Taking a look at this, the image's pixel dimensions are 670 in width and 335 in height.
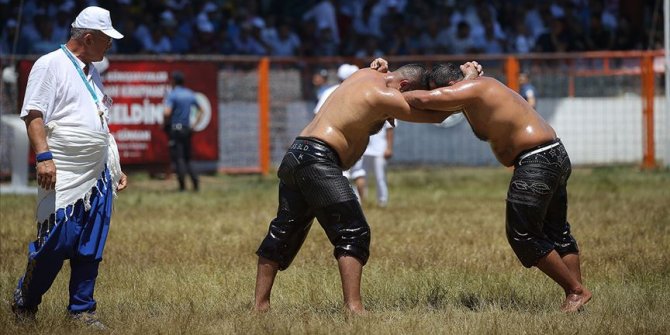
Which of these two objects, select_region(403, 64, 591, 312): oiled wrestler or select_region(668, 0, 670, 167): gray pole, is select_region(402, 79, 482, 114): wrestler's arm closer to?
select_region(403, 64, 591, 312): oiled wrestler

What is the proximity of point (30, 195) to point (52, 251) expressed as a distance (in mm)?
9810

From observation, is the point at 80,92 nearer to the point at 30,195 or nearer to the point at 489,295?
the point at 489,295

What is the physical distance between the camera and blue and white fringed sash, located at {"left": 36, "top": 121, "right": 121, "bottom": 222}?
7.22m

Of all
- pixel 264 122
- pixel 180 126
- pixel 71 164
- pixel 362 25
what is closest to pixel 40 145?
pixel 71 164

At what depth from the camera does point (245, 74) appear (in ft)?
68.1

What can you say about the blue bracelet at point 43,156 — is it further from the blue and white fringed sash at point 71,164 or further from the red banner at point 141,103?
the red banner at point 141,103

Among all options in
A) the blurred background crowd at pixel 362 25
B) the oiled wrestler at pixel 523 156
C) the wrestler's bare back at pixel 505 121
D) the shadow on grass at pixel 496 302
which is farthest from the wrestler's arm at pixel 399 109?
the blurred background crowd at pixel 362 25

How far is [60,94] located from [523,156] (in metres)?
2.94

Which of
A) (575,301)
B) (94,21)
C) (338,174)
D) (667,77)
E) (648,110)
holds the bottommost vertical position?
(648,110)

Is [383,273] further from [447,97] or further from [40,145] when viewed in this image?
[40,145]

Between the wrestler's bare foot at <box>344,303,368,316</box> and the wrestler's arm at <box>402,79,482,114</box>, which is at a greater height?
the wrestler's arm at <box>402,79,482,114</box>

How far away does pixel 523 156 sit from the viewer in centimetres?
777

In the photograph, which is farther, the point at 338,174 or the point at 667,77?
the point at 667,77

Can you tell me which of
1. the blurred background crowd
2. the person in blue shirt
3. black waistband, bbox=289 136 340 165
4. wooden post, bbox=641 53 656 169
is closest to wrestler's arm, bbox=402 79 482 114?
black waistband, bbox=289 136 340 165
